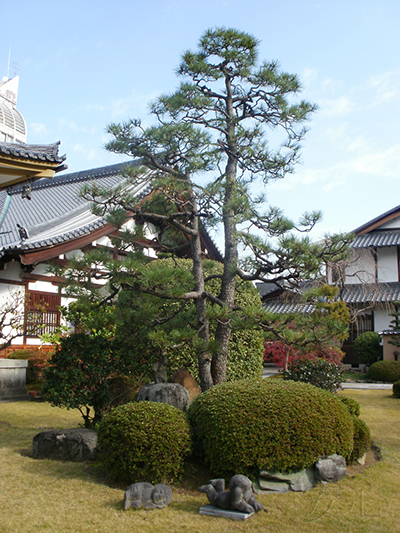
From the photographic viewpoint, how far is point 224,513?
14.5 ft

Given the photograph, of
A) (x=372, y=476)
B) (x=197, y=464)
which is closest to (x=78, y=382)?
(x=197, y=464)

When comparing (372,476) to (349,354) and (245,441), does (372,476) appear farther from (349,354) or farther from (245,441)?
(349,354)

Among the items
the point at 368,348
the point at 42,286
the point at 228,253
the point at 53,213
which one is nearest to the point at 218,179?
the point at 228,253

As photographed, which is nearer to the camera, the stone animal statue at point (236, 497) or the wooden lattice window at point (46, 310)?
the stone animal statue at point (236, 497)

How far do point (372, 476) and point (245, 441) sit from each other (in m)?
1.79

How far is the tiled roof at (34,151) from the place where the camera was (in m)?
6.84

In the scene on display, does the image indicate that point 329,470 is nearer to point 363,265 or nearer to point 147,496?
point 147,496

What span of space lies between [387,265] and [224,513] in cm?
2179

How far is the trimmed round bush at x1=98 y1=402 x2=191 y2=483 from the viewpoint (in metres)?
5.08

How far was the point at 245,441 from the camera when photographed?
5.07 m

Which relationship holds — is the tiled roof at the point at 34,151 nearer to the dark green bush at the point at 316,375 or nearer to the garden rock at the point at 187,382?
the garden rock at the point at 187,382

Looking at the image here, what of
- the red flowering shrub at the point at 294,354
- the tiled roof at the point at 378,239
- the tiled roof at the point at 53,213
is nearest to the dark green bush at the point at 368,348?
the red flowering shrub at the point at 294,354

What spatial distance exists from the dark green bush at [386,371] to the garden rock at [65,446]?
46.8ft

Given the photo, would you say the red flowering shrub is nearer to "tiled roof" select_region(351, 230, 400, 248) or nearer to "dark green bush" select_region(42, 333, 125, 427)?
"tiled roof" select_region(351, 230, 400, 248)
